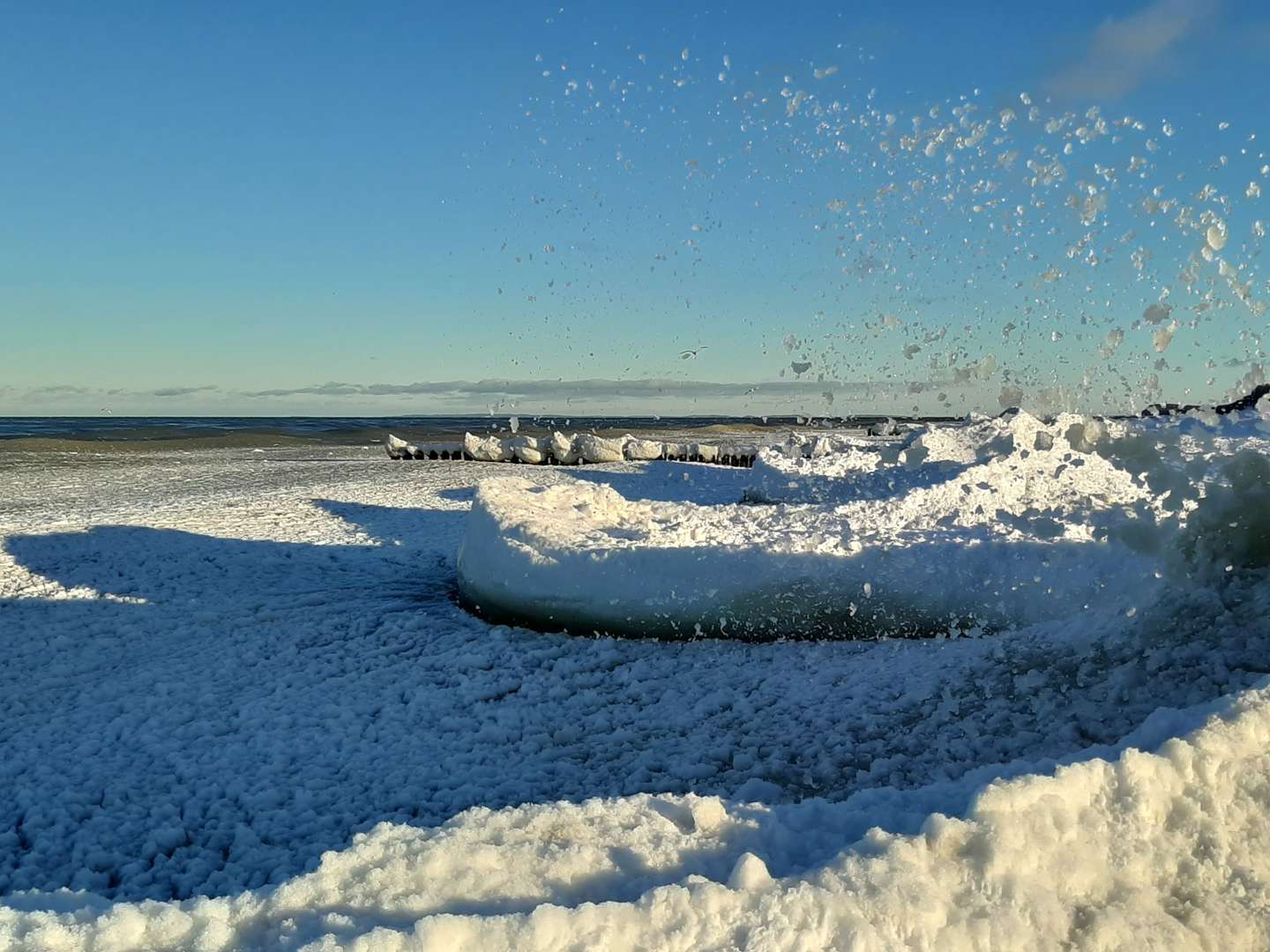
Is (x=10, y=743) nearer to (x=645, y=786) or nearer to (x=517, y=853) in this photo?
(x=645, y=786)

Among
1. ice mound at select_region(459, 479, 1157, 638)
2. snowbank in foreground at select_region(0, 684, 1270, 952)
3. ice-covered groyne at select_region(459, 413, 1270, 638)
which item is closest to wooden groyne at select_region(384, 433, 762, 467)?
ice-covered groyne at select_region(459, 413, 1270, 638)

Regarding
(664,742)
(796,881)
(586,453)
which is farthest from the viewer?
(586,453)

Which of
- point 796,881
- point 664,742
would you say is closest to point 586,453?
point 664,742

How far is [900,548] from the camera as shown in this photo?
12.1ft

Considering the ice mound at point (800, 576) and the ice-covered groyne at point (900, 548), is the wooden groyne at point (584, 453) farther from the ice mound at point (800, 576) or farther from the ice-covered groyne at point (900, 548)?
the ice mound at point (800, 576)

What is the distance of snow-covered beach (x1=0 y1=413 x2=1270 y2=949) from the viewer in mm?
1430

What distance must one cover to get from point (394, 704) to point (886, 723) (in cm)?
166

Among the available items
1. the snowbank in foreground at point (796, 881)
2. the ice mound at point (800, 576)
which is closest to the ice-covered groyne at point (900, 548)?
the ice mound at point (800, 576)

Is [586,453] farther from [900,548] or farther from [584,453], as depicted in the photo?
[900,548]

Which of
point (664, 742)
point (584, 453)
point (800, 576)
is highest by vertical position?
point (584, 453)

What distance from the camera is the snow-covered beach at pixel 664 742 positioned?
143 cm

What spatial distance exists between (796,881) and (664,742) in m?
1.44

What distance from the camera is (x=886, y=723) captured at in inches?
109

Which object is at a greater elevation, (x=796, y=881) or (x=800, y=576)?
(x=800, y=576)
